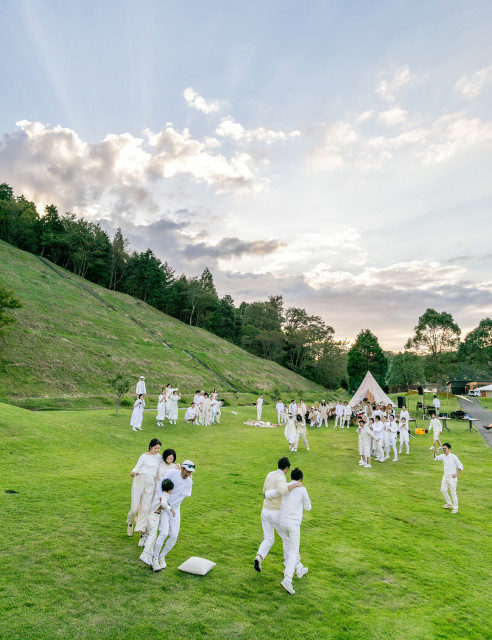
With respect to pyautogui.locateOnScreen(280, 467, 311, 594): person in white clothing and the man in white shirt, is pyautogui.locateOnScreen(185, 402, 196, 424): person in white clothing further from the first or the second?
pyautogui.locateOnScreen(280, 467, 311, 594): person in white clothing

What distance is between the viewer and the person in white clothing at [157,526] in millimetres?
6414

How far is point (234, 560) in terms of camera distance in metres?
7.05

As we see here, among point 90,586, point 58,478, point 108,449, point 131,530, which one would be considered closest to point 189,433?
point 108,449

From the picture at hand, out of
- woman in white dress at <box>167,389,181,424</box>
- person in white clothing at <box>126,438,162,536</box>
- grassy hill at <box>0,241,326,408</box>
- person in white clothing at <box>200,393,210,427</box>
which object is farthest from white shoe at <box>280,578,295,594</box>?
grassy hill at <box>0,241,326,408</box>

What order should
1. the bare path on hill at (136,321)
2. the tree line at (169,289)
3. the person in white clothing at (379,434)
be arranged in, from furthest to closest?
the tree line at (169,289), the bare path on hill at (136,321), the person in white clothing at (379,434)

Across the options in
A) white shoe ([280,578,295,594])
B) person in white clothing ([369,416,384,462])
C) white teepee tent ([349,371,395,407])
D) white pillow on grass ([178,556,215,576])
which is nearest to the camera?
white shoe ([280,578,295,594])

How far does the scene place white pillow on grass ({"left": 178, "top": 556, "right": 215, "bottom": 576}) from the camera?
633 cm

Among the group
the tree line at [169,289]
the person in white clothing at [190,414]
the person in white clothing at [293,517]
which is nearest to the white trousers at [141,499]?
the person in white clothing at [293,517]

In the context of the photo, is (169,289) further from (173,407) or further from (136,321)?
(173,407)

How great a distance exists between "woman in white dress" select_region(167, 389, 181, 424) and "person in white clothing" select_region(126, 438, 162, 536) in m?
15.9

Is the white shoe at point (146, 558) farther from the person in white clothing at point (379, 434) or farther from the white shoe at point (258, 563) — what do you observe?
the person in white clothing at point (379, 434)

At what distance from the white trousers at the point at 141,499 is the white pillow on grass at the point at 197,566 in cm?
120

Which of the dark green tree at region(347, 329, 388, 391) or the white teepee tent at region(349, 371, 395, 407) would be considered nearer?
the white teepee tent at region(349, 371, 395, 407)

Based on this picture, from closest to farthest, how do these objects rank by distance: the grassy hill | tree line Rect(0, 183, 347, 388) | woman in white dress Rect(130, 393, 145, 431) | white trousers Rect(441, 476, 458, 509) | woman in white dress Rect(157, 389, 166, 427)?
white trousers Rect(441, 476, 458, 509) < woman in white dress Rect(130, 393, 145, 431) < woman in white dress Rect(157, 389, 166, 427) < the grassy hill < tree line Rect(0, 183, 347, 388)
